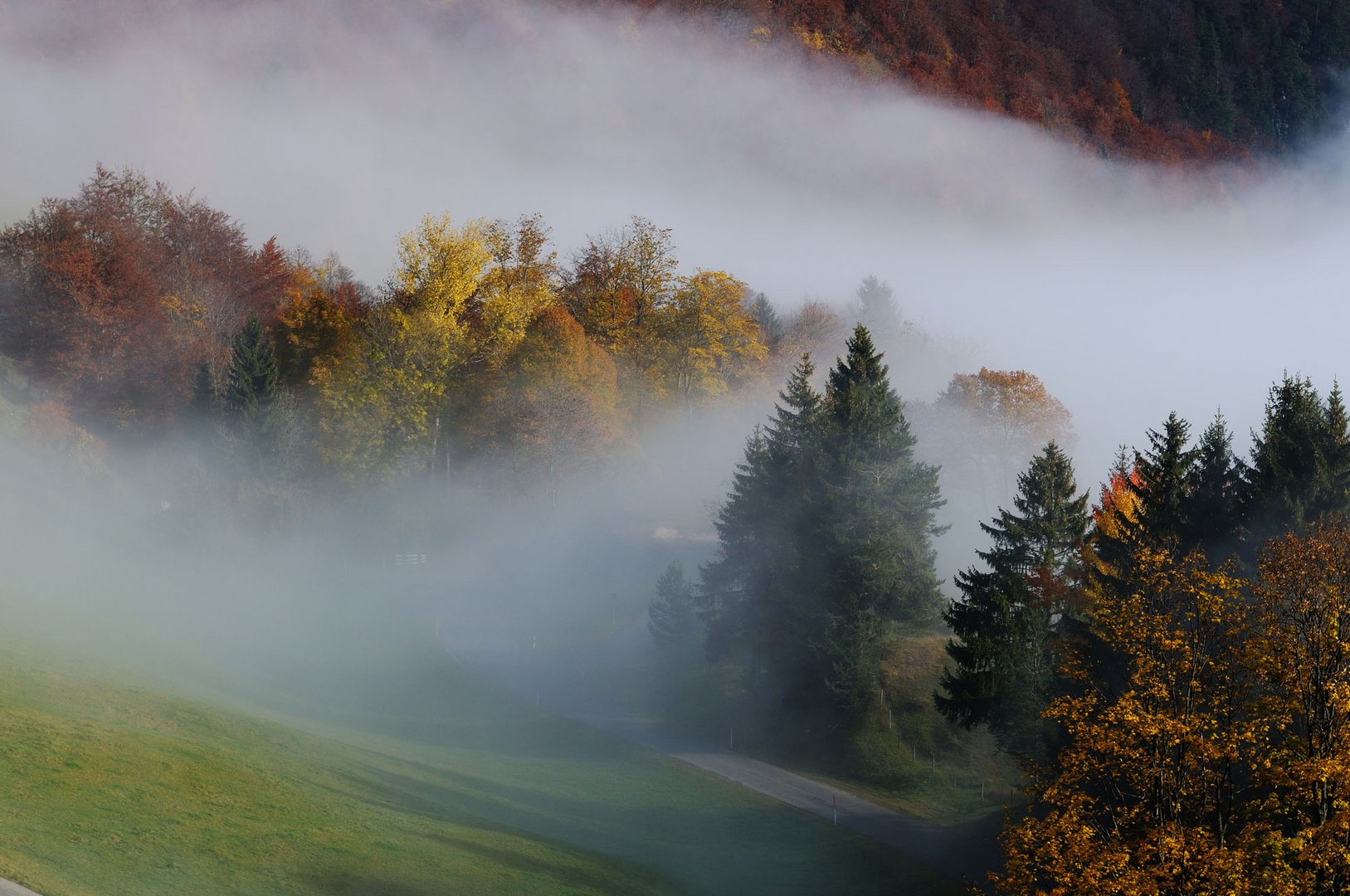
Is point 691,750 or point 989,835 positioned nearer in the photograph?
point 989,835

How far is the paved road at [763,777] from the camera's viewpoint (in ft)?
131

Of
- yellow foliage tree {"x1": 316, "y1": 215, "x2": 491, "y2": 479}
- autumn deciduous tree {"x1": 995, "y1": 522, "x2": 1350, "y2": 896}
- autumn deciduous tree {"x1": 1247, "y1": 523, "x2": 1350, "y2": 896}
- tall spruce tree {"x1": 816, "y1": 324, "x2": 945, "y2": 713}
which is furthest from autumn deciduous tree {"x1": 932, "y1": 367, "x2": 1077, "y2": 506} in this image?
autumn deciduous tree {"x1": 1247, "y1": 523, "x2": 1350, "y2": 896}

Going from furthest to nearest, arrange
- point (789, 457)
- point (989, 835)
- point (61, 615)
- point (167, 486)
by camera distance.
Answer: point (167, 486) < point (789, 457) < point (61, 615) < point (989, 835)

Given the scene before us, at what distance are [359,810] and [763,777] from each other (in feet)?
68.9

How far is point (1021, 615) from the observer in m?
47.2

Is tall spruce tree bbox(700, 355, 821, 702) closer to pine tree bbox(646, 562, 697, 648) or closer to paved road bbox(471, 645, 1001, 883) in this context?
pine tree bbox(646, 562, 697, 648)

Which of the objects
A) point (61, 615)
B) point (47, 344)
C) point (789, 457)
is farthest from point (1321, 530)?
point (47, 344)

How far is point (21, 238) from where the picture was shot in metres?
76.7

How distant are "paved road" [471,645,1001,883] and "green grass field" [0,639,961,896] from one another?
1.69 meters

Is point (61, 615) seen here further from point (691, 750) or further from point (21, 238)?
point (21, 238)

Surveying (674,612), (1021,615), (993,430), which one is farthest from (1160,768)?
(993,430)

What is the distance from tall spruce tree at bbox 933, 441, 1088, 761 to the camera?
45.7 meters

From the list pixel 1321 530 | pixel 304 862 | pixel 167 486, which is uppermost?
pixel 1321 530

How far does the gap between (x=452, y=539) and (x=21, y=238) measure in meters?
37.2
